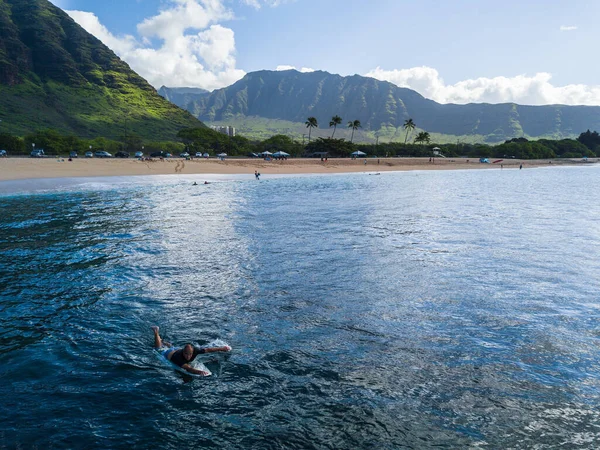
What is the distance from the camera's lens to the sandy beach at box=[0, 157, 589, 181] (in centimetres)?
6775

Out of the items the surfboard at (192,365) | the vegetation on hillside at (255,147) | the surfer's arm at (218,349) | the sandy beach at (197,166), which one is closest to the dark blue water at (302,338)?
the surfboard at (192,365)

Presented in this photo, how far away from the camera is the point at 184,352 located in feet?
31.6

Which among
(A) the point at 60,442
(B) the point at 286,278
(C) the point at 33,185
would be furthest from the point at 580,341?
(C) the point at 33,185

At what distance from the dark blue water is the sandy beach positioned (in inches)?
1972

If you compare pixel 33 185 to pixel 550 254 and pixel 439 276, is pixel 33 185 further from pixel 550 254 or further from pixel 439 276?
pixel 550 254

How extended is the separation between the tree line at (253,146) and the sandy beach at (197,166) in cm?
1539

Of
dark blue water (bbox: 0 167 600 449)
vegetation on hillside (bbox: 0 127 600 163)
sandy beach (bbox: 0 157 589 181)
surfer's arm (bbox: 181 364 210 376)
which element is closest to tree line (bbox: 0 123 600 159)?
vegetation on hillside (bbox: 0 127 600 163)

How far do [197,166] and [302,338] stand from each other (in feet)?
278

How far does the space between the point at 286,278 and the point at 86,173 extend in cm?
6657

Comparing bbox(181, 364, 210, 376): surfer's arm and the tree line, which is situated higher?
the tree line

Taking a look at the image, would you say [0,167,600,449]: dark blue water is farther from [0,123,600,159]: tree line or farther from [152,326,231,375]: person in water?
[0,123,600,159]: tree line

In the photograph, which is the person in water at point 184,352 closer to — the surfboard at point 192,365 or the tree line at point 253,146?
the surfboard at point 192,365

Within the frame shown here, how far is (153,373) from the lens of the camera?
31.6 feet

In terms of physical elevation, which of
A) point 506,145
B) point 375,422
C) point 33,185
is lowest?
point 375,422
